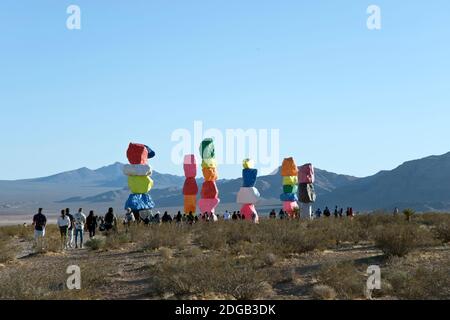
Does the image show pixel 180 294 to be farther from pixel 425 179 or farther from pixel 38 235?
Answer: pixel 425 179

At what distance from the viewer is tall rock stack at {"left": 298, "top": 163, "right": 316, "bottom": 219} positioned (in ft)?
117

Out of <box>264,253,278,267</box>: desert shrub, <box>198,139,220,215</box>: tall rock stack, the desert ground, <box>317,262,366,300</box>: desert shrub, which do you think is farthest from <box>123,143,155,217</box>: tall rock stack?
<box>317,262,366,300</box>: desert shrub

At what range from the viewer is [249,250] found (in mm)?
16656

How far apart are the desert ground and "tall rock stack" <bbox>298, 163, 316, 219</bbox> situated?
12233mm

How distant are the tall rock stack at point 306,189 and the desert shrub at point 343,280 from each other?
75.3 feet

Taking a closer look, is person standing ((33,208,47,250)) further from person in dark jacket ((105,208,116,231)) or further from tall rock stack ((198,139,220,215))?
tall rock stack ((198,139,220,215))

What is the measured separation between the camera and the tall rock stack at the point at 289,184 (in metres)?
38.7

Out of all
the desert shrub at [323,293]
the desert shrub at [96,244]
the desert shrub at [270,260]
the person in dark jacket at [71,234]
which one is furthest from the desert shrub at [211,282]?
the person in dark jacket at [71,234]

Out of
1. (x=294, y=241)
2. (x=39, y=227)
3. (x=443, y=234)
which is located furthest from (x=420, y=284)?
(x=39, y=227)

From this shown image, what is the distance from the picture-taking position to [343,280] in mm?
11594

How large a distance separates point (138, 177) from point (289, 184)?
11.8m

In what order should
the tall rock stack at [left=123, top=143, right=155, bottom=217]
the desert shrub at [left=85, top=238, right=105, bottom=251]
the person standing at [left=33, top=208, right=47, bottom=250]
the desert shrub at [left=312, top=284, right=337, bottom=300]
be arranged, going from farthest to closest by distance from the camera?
the tall rock stack at [left=123, top=143, right=155, bottom=217], the desert shrub at [left=85, top=238, right=105, bottom=251], the person standing at [left=33, top=208, right=47, bottom=250], the desert shrub at [left=312, top=284, right=337, bottom=300]
